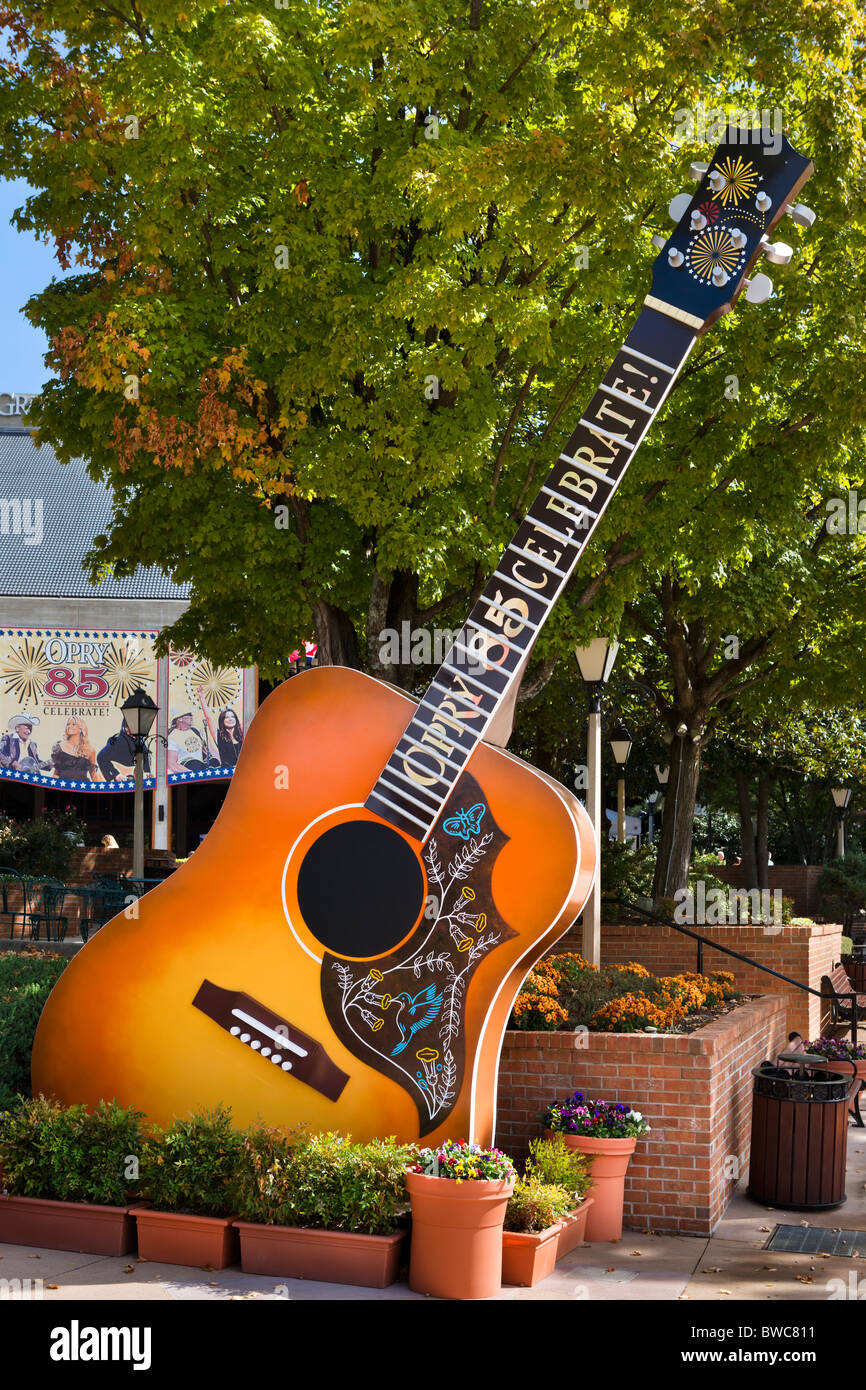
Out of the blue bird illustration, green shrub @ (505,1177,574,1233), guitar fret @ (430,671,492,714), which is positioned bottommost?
green shrub @ (505,1177,574,1233)

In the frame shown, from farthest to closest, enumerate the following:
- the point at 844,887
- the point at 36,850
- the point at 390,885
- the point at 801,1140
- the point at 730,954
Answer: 1. the point at 844,887
2. the point at 36,850
3. the point at 730,954
4. the point at 801,1140
5. the point at 390,885

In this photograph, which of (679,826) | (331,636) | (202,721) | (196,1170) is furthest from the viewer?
(202,721)

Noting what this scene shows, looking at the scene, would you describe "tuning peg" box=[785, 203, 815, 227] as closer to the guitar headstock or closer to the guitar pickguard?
the guitar headstock

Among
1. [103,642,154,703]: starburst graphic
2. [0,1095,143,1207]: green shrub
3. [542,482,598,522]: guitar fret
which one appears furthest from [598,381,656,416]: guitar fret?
[103,642,154,703]: starburst graphic

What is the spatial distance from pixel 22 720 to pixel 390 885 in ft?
74.9

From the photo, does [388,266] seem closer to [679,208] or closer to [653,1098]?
[679,208]

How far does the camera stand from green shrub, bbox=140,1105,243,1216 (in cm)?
657

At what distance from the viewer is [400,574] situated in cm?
1116

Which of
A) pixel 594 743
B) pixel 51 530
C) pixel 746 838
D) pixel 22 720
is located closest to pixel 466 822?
pixel 594 743

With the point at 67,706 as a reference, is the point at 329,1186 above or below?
below

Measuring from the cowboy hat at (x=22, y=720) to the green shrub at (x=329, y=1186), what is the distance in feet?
76.0

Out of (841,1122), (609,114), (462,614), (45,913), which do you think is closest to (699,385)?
(609,114)

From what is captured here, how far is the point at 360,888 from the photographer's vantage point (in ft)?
23.9

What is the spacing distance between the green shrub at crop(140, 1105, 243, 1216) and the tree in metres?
4.60
